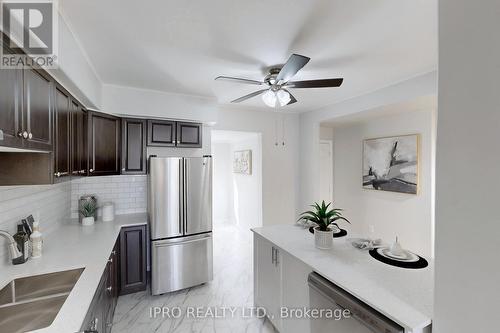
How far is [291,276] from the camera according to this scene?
6.00 ft

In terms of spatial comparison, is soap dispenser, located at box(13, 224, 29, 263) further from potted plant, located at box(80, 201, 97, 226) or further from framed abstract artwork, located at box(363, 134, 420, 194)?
framed abstract artwork, located at box(363, 134, 420, 194)

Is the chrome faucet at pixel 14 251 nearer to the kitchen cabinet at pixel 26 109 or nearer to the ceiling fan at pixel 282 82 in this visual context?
the kitchen cabinet at pixel 26 109

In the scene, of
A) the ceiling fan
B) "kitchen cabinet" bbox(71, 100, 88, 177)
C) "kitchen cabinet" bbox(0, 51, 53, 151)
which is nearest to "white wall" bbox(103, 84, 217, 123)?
"kitchen cabinet" bbox(71, 100, 88, 177)

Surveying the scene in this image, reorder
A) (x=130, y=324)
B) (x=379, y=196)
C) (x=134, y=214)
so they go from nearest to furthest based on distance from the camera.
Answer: (x=130, y=324)
(x=134, y=214)
(x=379, y=196)

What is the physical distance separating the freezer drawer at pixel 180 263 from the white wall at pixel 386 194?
8.79ft

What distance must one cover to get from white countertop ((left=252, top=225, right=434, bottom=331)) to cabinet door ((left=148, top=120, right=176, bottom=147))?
1.93 metres

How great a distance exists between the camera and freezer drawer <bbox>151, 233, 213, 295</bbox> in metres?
2.71

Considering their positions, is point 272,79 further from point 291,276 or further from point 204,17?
point 291,276

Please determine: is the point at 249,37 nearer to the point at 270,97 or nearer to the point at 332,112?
the point at 270,97

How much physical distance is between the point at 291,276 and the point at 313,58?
6.37ft

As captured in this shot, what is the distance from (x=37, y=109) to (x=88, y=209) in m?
1.70

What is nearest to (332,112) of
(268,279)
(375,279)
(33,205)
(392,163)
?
(392,163)

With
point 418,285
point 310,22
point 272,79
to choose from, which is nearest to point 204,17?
point 310,22

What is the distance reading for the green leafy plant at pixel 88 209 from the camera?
8.83ft
